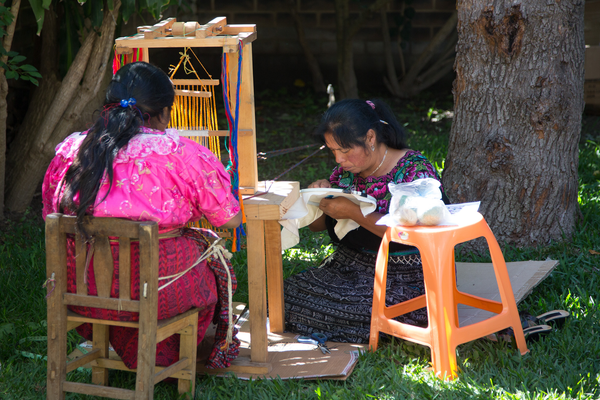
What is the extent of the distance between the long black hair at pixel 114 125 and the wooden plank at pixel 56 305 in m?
0.11

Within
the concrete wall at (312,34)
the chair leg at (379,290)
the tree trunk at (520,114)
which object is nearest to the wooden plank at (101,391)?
the chair leg at (379,290)

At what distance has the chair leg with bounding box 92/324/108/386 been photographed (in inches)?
89.8

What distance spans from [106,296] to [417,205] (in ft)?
3.90

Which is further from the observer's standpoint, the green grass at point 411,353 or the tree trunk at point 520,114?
the tree trunk at point 520,114

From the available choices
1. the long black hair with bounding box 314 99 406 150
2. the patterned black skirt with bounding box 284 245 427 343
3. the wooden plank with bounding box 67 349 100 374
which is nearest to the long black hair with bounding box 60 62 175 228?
the wooden plank with bounding box 67 349 100 374

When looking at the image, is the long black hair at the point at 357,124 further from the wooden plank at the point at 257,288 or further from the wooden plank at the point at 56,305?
the wooden plank at the point at 56,305

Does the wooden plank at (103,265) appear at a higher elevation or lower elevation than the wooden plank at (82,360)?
higher

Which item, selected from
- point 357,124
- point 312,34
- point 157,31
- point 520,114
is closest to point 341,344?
point 357,124

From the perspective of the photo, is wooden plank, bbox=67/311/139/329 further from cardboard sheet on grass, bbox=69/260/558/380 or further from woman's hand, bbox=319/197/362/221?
woman's hand, bbox=319/197/362/221

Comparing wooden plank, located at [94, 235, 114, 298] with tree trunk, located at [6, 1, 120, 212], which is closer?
wooden plank, located at [94, 235, 114, 298]

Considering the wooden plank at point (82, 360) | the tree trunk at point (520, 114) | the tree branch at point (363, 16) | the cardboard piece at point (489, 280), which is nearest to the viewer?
the wooden plank at point (82, 360)

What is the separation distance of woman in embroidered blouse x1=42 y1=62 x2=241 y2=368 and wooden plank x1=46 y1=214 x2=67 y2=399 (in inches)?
3.0

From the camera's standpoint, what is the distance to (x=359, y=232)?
2.79 metres

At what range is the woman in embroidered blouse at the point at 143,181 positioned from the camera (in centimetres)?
191
